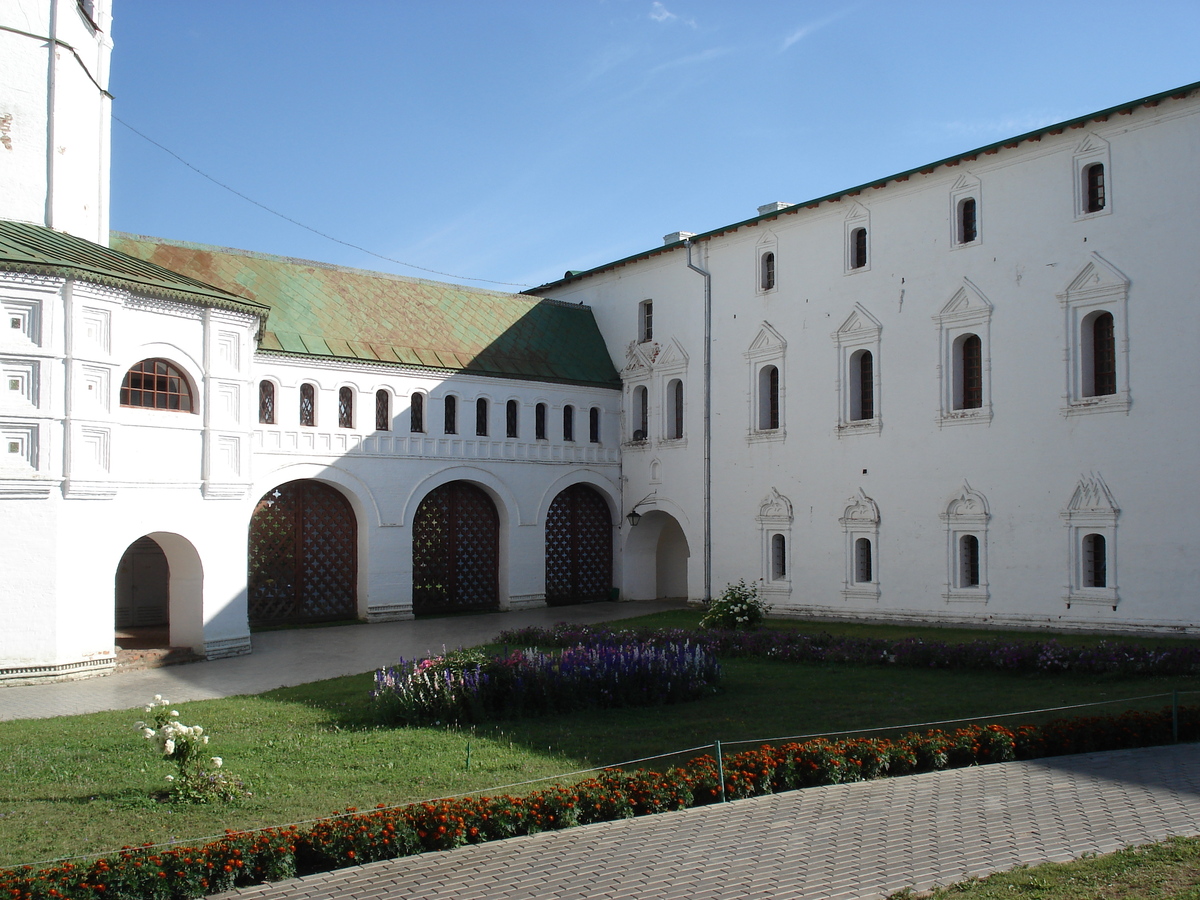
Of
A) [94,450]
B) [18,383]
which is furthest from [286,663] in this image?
[18,383]

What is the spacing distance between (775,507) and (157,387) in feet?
42.7

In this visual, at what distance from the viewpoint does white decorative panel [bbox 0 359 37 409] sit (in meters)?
14.6

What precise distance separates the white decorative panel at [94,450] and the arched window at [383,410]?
24.9 feet

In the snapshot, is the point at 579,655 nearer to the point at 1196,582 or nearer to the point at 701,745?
the point at 701,745

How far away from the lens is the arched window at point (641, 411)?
2638 centimetres

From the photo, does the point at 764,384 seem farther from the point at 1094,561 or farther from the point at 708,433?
the point at 1094,561

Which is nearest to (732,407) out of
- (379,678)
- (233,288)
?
(233,288)

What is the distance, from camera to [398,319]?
79.1ft

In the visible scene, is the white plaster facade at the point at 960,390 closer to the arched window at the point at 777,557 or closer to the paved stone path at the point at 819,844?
the arched window at the point at 777,557

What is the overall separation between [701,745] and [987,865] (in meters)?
3.50

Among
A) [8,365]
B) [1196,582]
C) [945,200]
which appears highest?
[945,200]

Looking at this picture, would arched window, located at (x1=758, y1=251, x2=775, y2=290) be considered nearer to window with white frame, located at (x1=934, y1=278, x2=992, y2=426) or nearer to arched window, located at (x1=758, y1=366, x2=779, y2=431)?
arched window, located at (x1=758, y1=366, x2=779, y2=431)

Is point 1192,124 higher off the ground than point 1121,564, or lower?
higher

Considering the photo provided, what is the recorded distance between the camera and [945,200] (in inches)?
786
